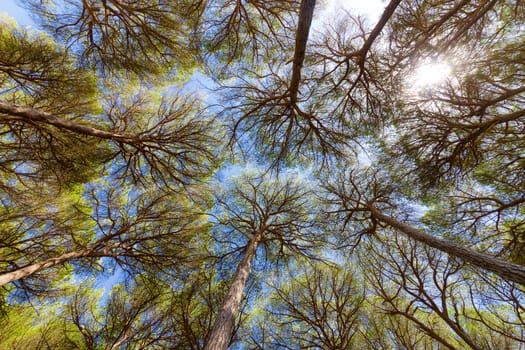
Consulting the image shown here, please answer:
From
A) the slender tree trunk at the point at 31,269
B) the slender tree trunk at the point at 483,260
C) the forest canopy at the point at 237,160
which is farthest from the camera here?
the forest canopy at the point at 237,160

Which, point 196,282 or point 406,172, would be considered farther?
point 406,172

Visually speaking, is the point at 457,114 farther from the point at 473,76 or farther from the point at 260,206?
the point at 260,206

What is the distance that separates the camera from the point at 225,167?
5.29m

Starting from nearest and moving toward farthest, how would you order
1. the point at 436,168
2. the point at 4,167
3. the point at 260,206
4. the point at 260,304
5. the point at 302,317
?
the point at 4,167, the point at 302,317, the point at 436,168, the point at 260,304, the point at 260,206

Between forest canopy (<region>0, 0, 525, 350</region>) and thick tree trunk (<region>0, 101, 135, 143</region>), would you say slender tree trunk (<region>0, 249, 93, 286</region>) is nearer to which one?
forest canopy (<region>0, 0, 525, 350</region>)

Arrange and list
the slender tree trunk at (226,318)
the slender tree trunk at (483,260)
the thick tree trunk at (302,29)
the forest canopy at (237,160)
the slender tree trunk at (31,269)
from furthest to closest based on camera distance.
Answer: the forest canopy at (237,160) → the slender tree trunk at (31,269) → the slender tree trunk at (226,318) → the thick tree trunk at (302,29) → the slender tree trunk at (483,260)

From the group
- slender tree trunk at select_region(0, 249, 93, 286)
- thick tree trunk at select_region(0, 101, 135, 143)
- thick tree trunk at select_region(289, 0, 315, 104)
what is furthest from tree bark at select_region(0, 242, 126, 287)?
thick tree trunk at select_region(289, 0, 315, 104)

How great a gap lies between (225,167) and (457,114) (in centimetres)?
528

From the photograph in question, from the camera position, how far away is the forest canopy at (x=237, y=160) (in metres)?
3.93

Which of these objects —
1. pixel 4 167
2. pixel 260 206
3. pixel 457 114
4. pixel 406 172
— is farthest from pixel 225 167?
pixel 457 114

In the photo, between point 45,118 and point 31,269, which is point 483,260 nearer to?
point 45,118

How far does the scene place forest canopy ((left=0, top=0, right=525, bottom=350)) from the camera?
3.93m

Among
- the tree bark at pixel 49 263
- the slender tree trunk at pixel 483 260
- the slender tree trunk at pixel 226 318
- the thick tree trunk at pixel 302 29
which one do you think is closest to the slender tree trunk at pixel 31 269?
the tree bark at pixel 49 263

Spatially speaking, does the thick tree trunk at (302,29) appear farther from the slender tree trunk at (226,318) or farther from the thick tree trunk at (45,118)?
the slender tree trunk at (226,318)
